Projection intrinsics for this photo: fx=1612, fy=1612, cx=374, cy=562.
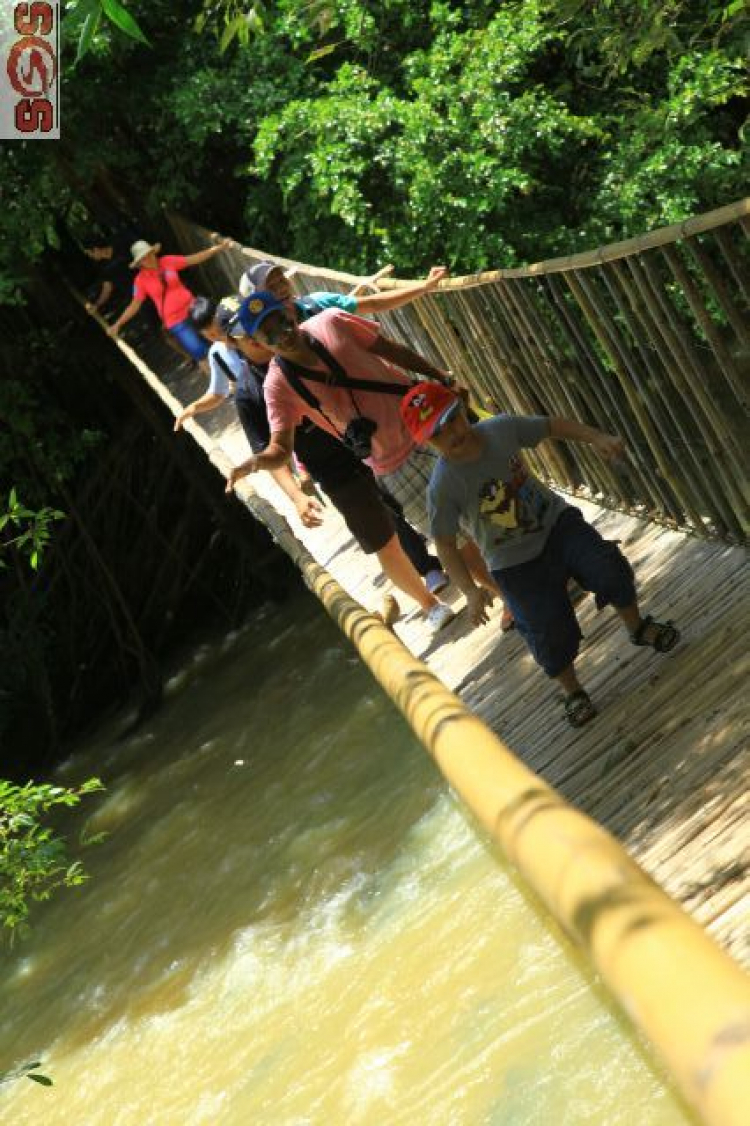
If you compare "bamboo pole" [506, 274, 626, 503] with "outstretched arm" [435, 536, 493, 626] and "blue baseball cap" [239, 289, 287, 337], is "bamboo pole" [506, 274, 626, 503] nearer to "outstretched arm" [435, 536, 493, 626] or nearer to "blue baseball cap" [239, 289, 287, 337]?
"blue baseball cap" [239, 289, 287, 337]

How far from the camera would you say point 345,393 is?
5.23m

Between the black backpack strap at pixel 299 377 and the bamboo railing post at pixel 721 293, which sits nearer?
the bamboo railing post at pixel 721 293

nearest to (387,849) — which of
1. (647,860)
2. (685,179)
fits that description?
(647,860)

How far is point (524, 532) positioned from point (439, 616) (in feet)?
5.50

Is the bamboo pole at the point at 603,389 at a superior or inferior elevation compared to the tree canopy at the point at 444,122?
inferior

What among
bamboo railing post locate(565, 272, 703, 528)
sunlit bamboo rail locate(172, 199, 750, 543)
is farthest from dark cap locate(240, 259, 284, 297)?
bamboo railing post locate(565, 272, 703, 528)

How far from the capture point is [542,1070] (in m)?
3.89

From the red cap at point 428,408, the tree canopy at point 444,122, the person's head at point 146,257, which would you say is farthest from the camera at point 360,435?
the person's head at point 146,257

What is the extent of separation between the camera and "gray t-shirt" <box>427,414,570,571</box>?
439 cm

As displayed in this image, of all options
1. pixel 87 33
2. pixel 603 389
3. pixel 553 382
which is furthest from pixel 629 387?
pixel 87 33

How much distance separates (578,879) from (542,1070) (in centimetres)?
291

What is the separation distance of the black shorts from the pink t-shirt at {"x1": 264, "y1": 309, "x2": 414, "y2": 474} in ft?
1.40

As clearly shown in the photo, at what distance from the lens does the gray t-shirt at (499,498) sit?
14.4ft

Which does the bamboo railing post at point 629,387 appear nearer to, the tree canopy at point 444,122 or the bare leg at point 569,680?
the bare leg at point 569,680
